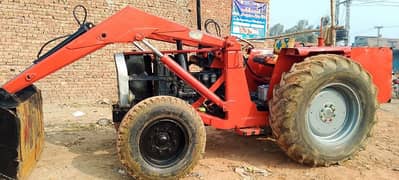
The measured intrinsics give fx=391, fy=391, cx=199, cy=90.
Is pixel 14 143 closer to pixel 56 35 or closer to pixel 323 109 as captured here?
pixel 323 109

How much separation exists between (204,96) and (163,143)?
0.86 meters

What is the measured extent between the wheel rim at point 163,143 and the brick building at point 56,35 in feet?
22.6

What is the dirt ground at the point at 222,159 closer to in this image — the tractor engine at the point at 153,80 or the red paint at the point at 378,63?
the tractor engine at the point at 153,80

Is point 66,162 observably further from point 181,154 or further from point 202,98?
point 202,98

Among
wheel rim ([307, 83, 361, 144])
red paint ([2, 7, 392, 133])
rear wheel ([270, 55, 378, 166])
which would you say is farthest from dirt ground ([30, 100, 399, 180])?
red paint ([2, 7, 392, 133])

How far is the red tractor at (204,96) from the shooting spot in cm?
401

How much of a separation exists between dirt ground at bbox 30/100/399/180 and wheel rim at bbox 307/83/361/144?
0.39m

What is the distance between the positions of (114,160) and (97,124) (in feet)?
8.47

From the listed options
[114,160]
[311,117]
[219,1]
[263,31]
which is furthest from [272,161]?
[263,31]

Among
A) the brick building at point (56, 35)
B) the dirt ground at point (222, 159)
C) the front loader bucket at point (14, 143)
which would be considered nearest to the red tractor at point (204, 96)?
the front loader bucket at point (14, 143)

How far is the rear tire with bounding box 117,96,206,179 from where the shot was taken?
394 cm

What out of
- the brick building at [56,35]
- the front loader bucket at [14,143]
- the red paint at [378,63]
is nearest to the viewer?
the front loader bucket at [14,143]

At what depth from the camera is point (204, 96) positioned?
4672mm

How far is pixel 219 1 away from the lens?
43.5 feet
